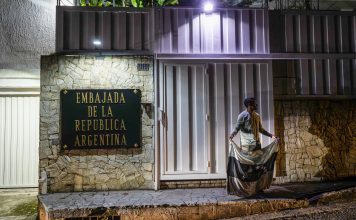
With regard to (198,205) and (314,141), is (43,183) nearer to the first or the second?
(198,205)

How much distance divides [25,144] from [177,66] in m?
4.81

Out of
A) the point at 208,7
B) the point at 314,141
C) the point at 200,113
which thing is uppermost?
the point at 208,7

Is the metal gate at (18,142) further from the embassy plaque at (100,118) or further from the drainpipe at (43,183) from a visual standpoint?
the embassy plaque at (100,118)

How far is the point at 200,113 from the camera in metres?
8.41

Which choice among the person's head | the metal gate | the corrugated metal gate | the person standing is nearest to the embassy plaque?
the corrugated metal gate

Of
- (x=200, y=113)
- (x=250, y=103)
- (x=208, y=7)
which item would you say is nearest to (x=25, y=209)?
(x=200, y=113)

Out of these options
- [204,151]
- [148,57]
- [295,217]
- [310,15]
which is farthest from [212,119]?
[310,15]

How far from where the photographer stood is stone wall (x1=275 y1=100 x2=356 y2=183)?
338 inches

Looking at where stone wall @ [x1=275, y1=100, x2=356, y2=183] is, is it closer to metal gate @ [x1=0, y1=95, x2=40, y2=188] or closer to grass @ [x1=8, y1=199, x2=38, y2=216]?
grass @ [x1=8, y1=199, x2=38, y2=216]

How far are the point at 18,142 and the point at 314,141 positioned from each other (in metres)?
8.11

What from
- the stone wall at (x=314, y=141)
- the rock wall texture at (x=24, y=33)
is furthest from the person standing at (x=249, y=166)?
the rock wall texture at (x=24, y=33)

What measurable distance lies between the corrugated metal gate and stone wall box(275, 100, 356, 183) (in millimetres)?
601

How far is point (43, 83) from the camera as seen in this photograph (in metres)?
8.02

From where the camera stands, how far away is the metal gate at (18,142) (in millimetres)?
9078
